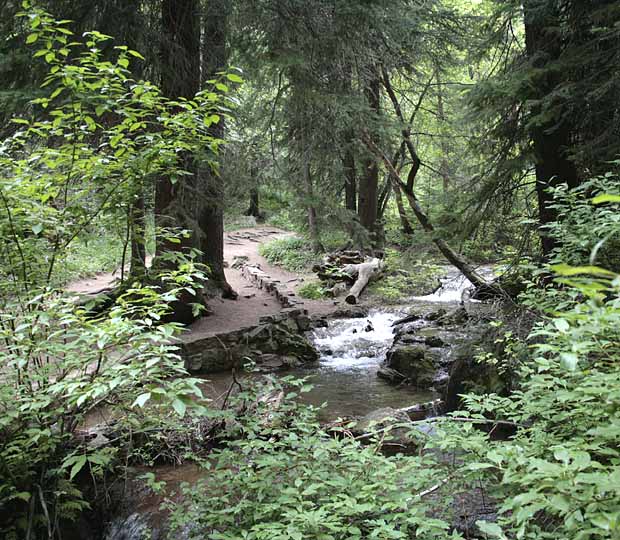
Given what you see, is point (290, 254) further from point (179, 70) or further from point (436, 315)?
point (179, 70)

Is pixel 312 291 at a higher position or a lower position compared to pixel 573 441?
lower

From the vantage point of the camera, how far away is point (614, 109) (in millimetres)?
5363

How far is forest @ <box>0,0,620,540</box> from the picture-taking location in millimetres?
2607

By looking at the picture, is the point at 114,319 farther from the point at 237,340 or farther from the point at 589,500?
the point at 237,340

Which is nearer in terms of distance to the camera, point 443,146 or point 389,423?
point 389,423

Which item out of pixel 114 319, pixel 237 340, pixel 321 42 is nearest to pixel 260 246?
pixel 237 340

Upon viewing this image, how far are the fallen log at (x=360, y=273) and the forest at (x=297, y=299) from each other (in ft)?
0.28

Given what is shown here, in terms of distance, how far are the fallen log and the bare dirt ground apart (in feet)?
2.09

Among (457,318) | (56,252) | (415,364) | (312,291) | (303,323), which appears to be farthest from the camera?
(312,291)

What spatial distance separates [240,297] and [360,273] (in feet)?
12.9

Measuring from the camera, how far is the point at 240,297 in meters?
12.3

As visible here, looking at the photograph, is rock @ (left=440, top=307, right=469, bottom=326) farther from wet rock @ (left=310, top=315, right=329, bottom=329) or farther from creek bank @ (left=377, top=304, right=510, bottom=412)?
wet rock @ (left=310, top=315, right=329, bottom=329)

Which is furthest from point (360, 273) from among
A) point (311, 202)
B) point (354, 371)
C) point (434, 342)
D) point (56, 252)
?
point (56, 252)

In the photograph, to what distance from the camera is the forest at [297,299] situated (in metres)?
2.61
